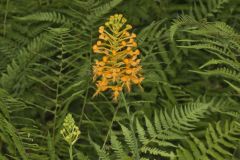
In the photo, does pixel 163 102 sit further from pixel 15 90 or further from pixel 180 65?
pixel 15 90

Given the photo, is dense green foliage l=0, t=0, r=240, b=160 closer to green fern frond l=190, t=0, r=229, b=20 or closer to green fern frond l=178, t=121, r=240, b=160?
green fern frond l=190, t=0, r=229, b=20

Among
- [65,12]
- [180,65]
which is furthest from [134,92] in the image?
[65,12]

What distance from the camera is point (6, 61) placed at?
340cm

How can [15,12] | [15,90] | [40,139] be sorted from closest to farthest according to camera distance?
[40,139]
[15,90]
[15,12]

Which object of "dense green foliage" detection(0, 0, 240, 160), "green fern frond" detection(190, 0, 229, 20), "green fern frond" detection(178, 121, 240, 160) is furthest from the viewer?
"green fern frond" detection(190, 0, 229, 20)

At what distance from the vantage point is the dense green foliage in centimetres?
279

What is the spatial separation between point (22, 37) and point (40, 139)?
959 mm

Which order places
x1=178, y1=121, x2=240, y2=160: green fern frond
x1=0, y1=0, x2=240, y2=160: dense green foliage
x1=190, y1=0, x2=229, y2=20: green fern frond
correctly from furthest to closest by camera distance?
x1=190, y1=0, x2=229, y2=20: green fern frond < x1=0, y1=0, x2=240, y2=160: dense green foliage < x1=178, y1=121, x2=240, y2=160: green fern frond

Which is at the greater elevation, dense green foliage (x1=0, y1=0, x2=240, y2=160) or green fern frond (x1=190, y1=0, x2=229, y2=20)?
green fern frond (x1=190, y1=0, x2=229, y2=20)

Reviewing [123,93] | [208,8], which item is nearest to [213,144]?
[123,93]

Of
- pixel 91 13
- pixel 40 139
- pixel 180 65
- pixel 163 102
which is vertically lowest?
pixel 40 139

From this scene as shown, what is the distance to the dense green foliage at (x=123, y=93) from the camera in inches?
110

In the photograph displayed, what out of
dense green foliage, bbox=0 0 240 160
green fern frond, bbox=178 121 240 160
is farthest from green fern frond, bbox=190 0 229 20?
green fern frond, bbox=178 121 240 160

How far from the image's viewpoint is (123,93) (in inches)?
117
